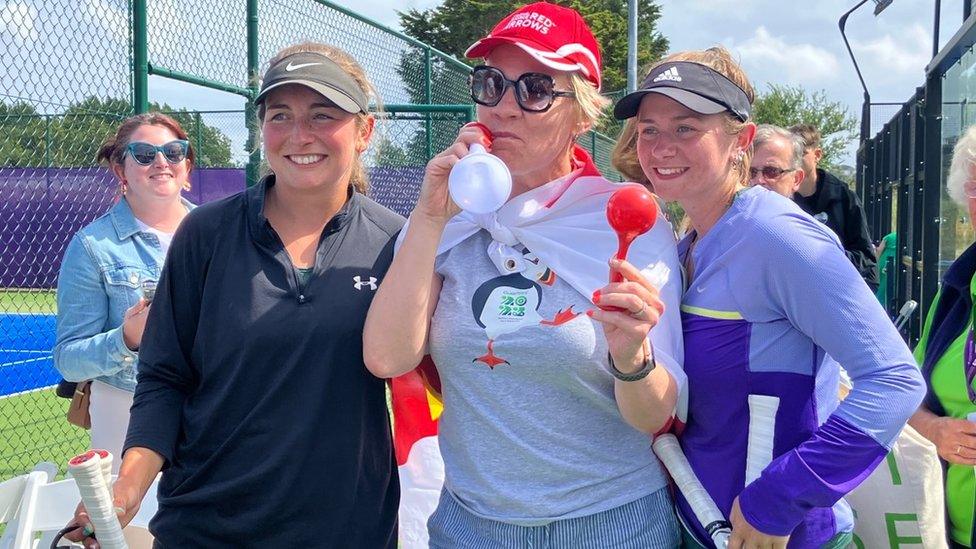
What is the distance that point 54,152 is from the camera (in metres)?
13.8

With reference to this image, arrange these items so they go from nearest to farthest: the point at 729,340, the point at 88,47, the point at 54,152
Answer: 1. the point at 729,340
2. the point at 88,47
3. the point at 54,152

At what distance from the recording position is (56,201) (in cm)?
1400

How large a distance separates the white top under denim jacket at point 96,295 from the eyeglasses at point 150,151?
0.33 meters

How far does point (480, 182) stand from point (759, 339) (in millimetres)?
692

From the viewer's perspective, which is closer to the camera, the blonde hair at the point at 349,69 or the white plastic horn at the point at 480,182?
the white plastic horn at the point at 480,182

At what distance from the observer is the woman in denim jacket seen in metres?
3.25

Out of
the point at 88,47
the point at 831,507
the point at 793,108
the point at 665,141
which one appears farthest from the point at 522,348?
the point at 793,108

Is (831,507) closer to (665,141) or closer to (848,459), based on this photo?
(848,459)

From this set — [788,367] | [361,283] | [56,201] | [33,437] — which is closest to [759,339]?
[788,367]

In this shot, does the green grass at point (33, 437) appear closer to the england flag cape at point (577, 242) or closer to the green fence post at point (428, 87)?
the green fence post at point (428, 87)

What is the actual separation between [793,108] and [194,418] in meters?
43.5

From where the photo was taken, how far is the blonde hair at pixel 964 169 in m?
2.71

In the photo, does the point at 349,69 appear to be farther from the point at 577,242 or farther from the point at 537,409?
the point at 537,409

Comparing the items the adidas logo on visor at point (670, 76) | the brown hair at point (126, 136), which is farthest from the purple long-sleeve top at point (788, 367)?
the brown hair at point (126, 136)
